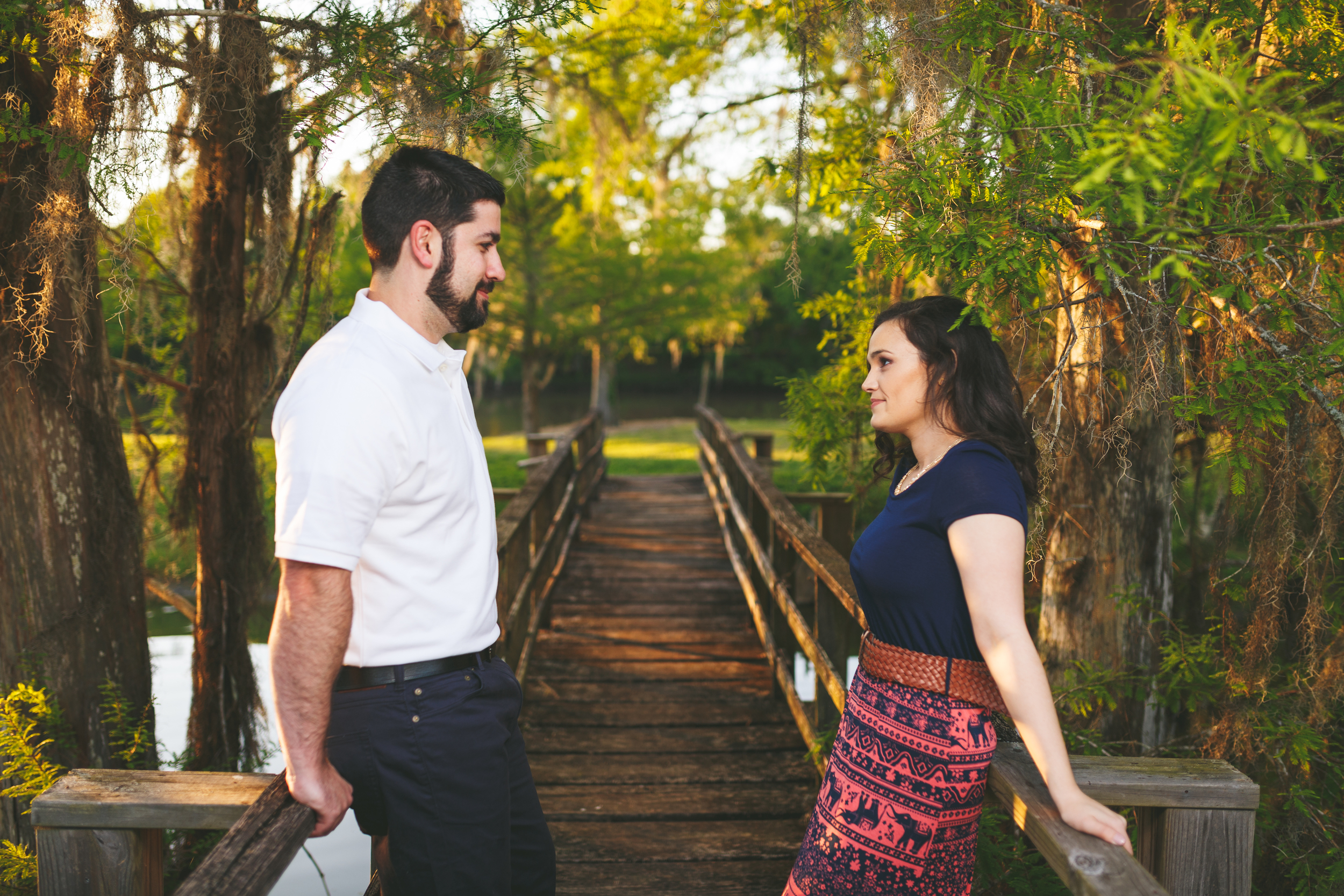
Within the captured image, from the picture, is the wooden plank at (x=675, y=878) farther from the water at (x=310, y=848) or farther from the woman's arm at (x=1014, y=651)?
the woman's arm at (x=1014, y=651)

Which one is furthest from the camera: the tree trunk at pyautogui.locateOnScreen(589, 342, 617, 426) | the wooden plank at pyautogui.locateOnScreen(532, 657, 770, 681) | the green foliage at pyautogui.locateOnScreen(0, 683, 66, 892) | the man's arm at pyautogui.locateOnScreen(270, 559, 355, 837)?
the tree trunk at pyautogui.locateOnScreen(589, 342, 617, 426)

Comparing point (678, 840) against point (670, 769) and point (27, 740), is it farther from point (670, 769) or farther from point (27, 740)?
point (27, 740)

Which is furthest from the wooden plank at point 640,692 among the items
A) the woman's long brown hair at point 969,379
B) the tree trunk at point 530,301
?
the tree trunk at point 530,301

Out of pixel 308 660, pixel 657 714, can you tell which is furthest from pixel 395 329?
pixel 657 714

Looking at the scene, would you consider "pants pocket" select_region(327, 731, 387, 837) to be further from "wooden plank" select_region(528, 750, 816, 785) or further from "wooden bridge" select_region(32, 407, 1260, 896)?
"wooden plank" select_region(528, 750, 816, 785)

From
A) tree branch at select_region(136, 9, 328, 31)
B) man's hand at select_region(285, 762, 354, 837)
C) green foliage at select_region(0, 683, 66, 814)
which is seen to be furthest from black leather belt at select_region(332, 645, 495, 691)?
tree branch at select_region(136, 9, 328, 31)

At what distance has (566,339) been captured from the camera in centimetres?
1880

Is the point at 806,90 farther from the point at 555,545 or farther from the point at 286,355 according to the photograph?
the point at 555,545

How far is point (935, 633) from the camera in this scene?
165cm

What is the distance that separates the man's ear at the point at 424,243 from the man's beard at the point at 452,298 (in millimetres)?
17

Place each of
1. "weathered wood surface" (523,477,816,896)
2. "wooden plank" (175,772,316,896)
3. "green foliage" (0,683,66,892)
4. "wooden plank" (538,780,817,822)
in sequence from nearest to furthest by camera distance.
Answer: "wooden plank" (175,772,316,896) → "green foliage" (0,683,66,892) → "weathered wood surface" (523,477,816,896) → "wooden plank" (538,780,817,822)

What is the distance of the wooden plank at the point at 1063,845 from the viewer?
129 cm

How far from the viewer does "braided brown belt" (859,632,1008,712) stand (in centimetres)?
164

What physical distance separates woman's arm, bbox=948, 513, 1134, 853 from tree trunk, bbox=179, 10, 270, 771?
3.59 m
